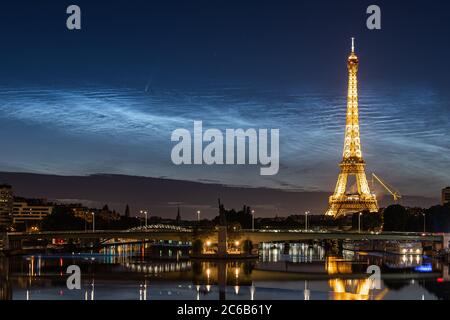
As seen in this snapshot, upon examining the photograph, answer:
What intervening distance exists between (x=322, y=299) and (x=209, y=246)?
140 feet

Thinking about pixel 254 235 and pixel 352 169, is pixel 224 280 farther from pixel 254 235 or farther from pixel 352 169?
pixel 352 169

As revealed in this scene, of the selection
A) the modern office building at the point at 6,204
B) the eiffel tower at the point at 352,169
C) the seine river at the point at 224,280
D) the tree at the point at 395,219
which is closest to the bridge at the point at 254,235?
the seine river at the point at 224,280

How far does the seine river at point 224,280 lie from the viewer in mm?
50688

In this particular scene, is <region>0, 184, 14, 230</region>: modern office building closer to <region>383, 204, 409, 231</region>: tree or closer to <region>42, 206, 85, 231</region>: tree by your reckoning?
<region>42, 206, 85, 231</region>: tree

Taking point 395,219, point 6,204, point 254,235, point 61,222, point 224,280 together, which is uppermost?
point 6,204

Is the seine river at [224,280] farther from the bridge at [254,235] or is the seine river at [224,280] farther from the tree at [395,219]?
the tree at [395,219]

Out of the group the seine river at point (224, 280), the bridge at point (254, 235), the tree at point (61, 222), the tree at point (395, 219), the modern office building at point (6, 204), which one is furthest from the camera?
the modern office building at point (6, 204)

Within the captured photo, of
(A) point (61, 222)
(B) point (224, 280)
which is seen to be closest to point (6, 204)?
(A) point (61, 222)

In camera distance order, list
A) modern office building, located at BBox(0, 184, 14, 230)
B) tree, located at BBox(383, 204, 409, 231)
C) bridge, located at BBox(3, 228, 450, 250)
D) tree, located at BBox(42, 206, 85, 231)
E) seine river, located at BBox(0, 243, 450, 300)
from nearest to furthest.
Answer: seine river, located at BBox(0, 243, 450, 300), bridge, located at BBox(3, 228, 450, 250), tree, located at BBox(383, 204, 409, 231), tree, located at BBox(42, 206, 85, 231), modern office building, located at BBox(0, 184, 14, 230)

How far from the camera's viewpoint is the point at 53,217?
123 meters

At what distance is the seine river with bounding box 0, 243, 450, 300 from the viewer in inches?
A: 1996

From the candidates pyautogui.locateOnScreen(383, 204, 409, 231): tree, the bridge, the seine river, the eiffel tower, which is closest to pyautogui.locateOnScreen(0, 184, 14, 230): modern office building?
the eiffel tower

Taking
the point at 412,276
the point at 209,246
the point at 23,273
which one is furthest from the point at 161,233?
the point at 412,276

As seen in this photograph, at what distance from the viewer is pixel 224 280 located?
60.2 meters
